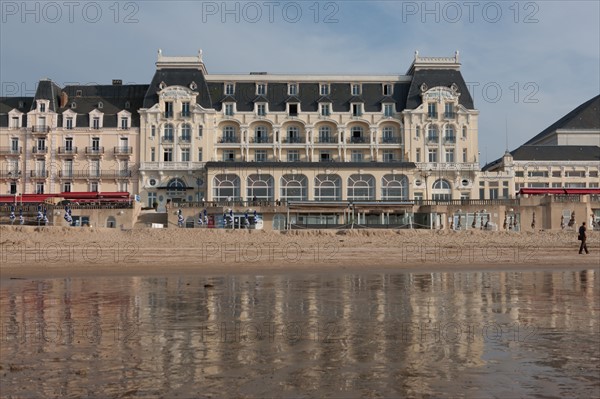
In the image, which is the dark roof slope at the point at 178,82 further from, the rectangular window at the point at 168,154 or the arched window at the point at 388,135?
the arched window at the point at 388,135

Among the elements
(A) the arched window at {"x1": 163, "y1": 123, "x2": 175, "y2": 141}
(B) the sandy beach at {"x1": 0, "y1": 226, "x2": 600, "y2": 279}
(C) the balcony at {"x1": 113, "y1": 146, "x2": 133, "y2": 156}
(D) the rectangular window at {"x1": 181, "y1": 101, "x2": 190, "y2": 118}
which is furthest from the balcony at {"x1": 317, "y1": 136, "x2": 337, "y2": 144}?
(B) the sandy beach at {"x1": 0, "y1": 226, "x2": 600, "y2": 279}

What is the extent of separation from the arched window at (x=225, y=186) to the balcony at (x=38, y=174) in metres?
18.3

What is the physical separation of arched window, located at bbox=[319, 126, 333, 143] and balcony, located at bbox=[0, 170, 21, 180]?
31.6m

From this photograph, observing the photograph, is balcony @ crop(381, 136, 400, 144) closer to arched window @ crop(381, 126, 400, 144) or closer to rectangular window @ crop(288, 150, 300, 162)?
arched window @ crop(381, 126, 400, 144)

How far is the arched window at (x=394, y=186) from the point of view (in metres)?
62.3

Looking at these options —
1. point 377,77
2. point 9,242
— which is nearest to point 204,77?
point 377,77

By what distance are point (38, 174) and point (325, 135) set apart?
30215mm

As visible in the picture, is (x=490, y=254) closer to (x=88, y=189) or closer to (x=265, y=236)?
(x=265, y=236)

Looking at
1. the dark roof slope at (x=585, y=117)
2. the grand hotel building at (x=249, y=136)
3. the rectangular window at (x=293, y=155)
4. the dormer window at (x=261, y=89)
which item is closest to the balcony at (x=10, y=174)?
the grand hotel building at (x=249, y=136)

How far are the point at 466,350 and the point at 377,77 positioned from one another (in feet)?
212

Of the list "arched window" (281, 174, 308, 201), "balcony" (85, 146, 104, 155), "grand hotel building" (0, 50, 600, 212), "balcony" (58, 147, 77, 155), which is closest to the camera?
"arched window" (281, 174, 308, 201)

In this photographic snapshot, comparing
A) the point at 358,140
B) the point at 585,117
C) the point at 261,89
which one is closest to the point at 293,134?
the point at 261,89

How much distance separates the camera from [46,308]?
12.7m

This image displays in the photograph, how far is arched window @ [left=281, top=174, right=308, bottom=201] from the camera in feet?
202
